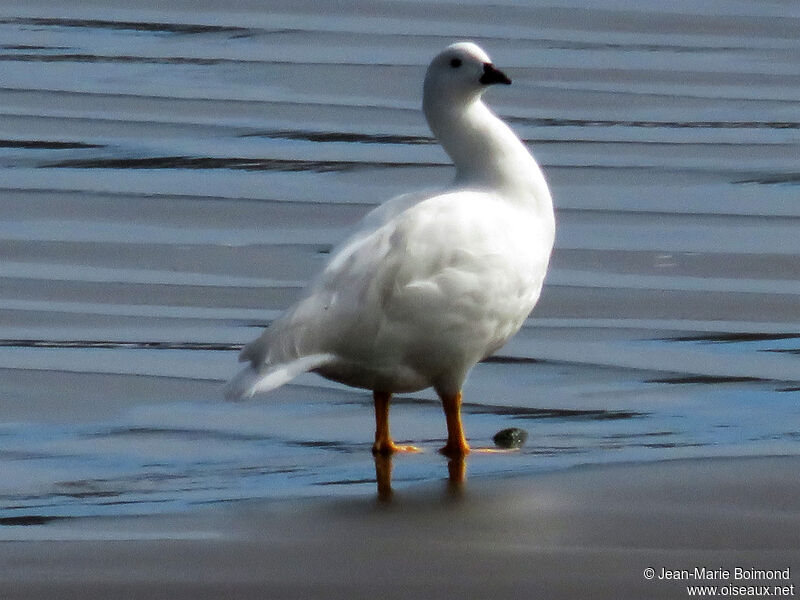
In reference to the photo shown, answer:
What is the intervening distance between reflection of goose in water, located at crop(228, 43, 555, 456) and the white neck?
0.04ft

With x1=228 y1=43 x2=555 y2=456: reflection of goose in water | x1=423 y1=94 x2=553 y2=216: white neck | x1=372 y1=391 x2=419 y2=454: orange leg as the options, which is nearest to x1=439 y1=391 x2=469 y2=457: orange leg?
Result: x1=228 y1=43 x2=555 y2=456: reflection of goose in water

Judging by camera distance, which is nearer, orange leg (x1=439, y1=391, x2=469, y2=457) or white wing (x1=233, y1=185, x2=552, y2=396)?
white wing (x1=233, y1=185, x2=552, y2=396)

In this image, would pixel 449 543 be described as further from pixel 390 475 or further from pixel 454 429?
pixel 454 429

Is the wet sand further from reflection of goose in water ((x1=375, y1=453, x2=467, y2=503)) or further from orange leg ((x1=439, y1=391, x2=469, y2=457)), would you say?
orange leg ((x1=439, y1=391, x2=469, y2=457))

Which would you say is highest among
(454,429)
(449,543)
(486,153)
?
(486,153)

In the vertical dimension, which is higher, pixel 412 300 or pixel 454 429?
pixel 412 300

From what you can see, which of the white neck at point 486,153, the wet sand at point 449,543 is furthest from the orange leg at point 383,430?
the white neck at point 486,153

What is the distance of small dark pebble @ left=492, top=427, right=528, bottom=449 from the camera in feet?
24.8

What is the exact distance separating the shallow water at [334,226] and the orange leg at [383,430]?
67 mm

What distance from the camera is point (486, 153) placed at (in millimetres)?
7734

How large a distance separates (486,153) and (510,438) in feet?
3.49

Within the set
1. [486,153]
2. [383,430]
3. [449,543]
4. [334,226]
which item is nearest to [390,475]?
[383,430]

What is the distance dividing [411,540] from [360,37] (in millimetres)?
10492

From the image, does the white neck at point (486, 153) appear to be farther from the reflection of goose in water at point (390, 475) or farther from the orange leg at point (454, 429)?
the reflection of goose in water at point (390, 475)
